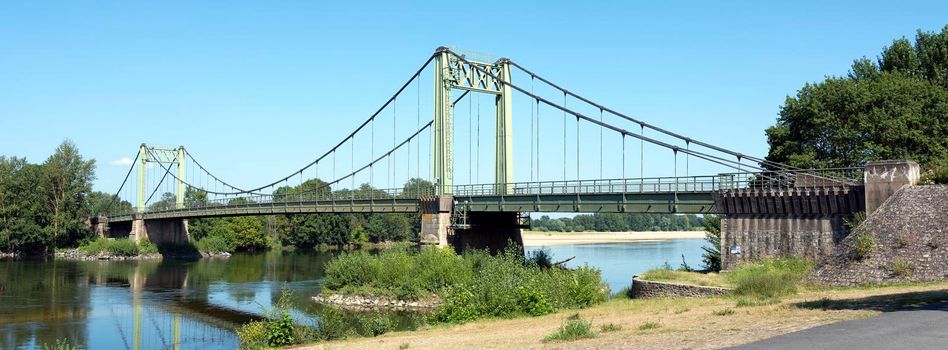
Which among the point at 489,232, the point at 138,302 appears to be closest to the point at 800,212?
the point at 489,232

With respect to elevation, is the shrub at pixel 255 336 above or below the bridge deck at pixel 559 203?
below

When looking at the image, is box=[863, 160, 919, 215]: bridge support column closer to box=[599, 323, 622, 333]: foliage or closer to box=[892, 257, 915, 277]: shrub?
box=[892, 257, 915, 277]: shrub

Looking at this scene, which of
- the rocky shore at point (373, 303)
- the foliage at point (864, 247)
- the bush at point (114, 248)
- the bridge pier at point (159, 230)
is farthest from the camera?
the bridge pier at point (159, 230)

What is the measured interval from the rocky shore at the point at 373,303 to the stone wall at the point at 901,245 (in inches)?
845

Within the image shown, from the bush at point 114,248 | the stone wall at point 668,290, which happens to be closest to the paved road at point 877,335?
the stone wall at point 668,290

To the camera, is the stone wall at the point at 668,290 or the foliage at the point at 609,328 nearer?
the foliage at the point at 609,328

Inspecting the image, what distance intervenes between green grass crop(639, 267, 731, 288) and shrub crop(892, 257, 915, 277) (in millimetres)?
5733

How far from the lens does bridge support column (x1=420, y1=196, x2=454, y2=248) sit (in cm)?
5153

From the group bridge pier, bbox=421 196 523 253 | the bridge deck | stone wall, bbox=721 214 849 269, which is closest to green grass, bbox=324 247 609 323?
bridge pier, bbox=421 196 523 253

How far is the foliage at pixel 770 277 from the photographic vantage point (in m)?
26.1

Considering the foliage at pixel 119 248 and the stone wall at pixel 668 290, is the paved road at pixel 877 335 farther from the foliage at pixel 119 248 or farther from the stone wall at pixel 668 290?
the foliage at pixel 119 248

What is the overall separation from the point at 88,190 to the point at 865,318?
105431mm

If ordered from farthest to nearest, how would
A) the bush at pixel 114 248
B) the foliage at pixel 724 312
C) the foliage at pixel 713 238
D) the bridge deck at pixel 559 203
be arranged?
the bush at pixel 114 248 → the foliage at pixel 713 238 → the bridge deck at pixel 559 203 → the foliage at pixel 724 312

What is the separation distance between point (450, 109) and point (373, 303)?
621 inches
